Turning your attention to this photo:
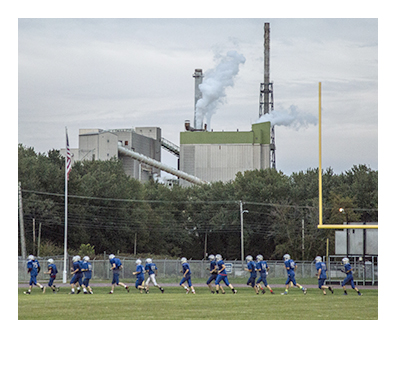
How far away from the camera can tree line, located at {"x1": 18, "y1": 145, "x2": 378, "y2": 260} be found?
49.0 meters

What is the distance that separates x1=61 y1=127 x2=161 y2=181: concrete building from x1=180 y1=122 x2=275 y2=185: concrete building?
352 centimetres

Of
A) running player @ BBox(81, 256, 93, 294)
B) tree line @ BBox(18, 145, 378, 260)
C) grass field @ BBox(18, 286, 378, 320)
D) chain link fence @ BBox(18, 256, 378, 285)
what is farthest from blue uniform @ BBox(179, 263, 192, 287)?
tree line @ BBox(18, 145, 378, 260)

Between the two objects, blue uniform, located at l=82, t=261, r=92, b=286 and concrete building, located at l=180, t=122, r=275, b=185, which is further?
concrete building, located at l=180, t=122, r=275, b=185

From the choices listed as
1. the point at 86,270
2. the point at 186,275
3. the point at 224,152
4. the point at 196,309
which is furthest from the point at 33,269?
the point at 224,152

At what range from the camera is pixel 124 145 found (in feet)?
205

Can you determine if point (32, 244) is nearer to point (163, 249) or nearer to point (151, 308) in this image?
point (163, 249)

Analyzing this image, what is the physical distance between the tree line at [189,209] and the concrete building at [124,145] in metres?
2.25

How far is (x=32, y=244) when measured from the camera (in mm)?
46031

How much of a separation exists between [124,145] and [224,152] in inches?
391

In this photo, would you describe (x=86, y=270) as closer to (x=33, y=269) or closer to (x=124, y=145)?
(x=33, y=269)

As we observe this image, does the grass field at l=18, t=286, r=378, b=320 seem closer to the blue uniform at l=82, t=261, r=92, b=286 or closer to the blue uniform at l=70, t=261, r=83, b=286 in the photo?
the blue uniform at l=82, t=261, r=92, b=286

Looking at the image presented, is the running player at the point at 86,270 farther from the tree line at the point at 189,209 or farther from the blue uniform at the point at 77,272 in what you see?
the tree line at the point at 189,209
